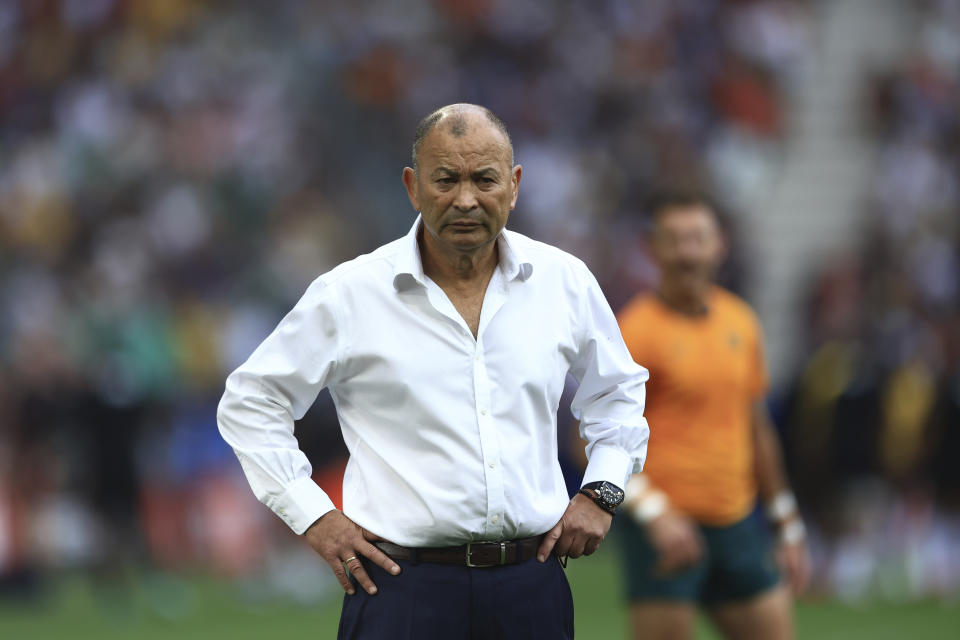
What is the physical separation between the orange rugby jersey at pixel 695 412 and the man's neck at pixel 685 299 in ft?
0.12

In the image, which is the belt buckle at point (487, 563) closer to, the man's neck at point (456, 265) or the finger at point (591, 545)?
the finger at point (591, 545)

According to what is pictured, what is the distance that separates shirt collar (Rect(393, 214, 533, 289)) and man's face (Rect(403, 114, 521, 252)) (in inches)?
4.4

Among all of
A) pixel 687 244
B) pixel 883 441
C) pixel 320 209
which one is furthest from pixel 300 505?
pixel 320 209

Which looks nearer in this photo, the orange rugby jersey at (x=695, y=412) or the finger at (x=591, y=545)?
the finger at (x=591, y=545)

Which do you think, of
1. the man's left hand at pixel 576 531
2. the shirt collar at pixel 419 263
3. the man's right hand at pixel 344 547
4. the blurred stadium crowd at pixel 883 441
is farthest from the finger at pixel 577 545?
the blurred stadium crowd at pixel 883 441

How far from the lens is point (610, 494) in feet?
13.6

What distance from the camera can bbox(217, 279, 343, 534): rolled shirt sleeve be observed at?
12.9ft

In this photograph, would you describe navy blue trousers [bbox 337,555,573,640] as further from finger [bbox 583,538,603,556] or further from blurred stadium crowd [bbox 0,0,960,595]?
blurred stadium crowd [bbox 0,0,960,595]

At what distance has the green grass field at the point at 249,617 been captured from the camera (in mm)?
10133

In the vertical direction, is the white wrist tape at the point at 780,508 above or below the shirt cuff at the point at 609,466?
below

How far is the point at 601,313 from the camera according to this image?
428cm

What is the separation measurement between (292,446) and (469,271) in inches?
27.1

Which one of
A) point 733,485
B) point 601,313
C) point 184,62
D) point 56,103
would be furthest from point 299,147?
point 601,313

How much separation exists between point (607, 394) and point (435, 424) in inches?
24.8
